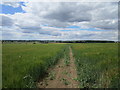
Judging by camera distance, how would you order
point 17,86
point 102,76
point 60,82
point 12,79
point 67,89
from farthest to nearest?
point 60,82, point 102,76, point 67,89, point 12,79, point 17,86

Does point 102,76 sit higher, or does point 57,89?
point 102,76

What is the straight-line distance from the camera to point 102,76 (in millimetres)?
6180

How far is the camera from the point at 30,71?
711 cm

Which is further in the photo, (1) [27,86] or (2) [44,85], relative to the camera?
(2) [44,85]

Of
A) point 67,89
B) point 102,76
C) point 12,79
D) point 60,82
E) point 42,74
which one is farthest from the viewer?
point 42,74

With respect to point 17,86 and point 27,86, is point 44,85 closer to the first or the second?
point 27,86

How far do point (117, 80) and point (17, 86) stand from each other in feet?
14.6

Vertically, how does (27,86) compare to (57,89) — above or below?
above

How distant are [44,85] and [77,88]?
1.79 m

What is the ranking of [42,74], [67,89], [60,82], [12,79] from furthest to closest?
[42,74] → [60,82] → [67,89] → [12,79]

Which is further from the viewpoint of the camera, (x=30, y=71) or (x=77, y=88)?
(x=30, y=71)

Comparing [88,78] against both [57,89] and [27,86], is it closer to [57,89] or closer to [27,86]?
[57,89]

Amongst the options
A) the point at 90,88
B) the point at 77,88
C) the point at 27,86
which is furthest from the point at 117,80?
the point at 27,86

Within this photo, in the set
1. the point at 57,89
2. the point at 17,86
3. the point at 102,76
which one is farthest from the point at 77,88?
the point at 17,86
